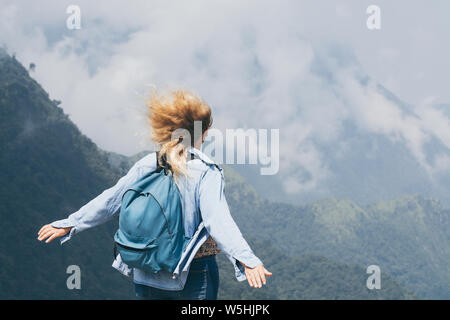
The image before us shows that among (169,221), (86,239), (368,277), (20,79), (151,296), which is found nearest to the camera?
(169,221)

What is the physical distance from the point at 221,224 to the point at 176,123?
69 centimetres

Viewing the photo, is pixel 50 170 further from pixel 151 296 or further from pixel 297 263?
pixel 297 263

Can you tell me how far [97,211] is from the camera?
3572 mm

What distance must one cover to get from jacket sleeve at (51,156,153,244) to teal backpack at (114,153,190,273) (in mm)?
267

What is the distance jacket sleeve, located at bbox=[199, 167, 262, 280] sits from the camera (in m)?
3.19

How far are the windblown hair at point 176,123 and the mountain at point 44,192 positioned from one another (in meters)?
75.1

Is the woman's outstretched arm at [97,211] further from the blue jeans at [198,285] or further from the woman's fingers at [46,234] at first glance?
the blue jeans at [198,285]

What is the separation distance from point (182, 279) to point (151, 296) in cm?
28

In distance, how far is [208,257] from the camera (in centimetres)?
339

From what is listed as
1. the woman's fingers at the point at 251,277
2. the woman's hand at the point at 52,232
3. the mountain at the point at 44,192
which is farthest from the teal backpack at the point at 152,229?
the mountain at the point at 44,192

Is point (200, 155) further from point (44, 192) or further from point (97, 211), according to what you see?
point (44, 192)

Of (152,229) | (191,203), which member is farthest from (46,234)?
(191,203)

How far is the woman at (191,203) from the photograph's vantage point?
323 cm
